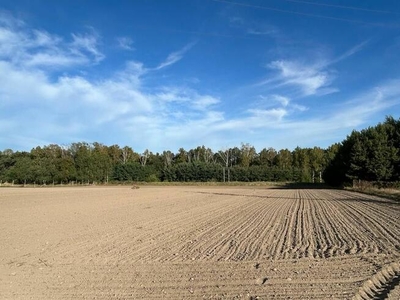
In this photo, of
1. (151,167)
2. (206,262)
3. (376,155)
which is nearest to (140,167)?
(151,167)

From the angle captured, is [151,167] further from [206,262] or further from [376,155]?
[206,262]

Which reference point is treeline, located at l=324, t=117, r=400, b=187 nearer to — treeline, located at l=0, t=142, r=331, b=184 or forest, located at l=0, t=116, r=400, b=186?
forest, located at l=0, t=116, r=400, b=186

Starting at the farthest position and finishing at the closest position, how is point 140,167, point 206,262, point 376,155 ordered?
point 140,167 < point 376,155 < point 206,262

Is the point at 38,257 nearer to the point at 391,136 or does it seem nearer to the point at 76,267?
the point at 76,267

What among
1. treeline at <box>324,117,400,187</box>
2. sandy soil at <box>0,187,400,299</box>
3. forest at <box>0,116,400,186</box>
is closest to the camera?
sandy soil at <box>0,187,400,299</box>

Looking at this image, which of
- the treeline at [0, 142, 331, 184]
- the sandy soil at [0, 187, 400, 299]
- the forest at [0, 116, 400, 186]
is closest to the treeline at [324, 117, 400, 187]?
the forest at [0, 116, 400, 186]

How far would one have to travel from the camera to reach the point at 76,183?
125812 mm

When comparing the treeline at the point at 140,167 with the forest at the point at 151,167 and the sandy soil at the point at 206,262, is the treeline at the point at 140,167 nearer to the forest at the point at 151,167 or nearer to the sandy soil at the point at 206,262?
the forest at the point at 151,167

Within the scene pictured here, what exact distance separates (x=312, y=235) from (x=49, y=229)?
35.0ft

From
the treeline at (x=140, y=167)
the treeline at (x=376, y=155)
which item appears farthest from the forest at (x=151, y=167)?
the treeline at (x=376, y=155)

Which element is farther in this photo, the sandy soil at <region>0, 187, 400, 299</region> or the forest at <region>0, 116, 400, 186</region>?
the forest at <region>0, 116, 400, 186</region>

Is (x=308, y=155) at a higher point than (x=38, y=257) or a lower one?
higher

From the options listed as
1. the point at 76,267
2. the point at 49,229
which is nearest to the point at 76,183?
the point at 49,229

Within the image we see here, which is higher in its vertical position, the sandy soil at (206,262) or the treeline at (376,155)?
the treeline at (376,155)
